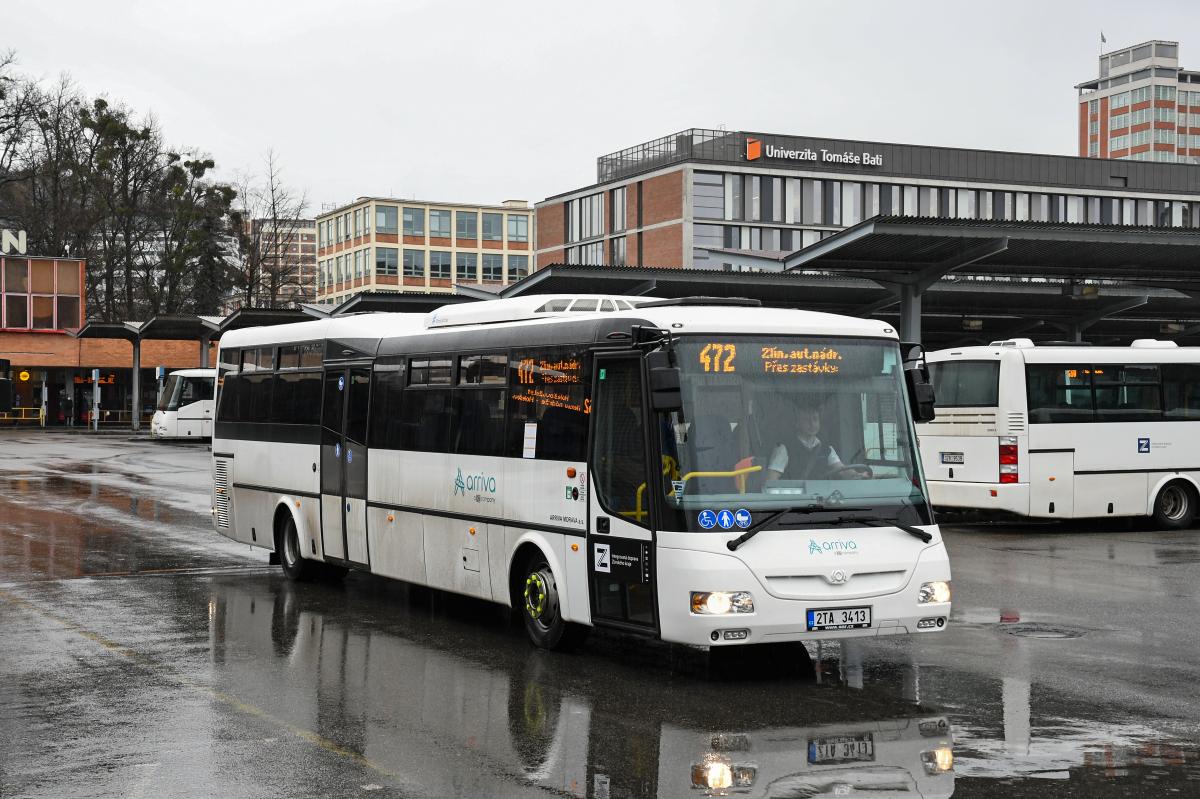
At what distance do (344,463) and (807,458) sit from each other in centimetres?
615

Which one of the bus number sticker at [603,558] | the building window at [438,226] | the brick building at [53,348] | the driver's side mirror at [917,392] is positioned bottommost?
the bus number sticker at [603,558]

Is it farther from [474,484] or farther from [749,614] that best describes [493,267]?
[749,614]

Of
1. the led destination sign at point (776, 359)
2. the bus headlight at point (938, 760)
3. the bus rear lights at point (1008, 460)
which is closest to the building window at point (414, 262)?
the bus rear lights at point (1008, 460)

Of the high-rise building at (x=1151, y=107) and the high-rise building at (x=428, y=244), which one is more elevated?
the high-rise building at (x=1151, y=107)

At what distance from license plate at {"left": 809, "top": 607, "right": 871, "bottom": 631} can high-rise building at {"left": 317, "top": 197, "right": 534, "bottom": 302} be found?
125 m

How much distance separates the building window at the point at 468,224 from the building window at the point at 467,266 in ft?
5.73

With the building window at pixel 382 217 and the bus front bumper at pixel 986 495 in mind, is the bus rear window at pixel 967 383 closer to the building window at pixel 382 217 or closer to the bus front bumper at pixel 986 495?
the bus front bumper at pixel 986 495

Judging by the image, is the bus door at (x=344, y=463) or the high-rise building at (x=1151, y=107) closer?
the bus door at (x=344, y=463)

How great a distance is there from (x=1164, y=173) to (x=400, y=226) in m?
68.3

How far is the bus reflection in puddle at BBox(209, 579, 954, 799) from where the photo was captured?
7.21 metres

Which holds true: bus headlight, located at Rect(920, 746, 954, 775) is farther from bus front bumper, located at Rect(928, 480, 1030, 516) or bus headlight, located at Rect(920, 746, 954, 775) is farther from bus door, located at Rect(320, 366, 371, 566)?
bus front bumper, located at Rect(928, 480, 1030, 516)

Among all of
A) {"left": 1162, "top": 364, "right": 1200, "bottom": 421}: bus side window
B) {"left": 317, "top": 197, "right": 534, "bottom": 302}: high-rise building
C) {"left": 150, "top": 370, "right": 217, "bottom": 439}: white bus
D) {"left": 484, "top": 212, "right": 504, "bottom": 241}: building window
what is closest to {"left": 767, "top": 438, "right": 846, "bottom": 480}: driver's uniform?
{"left": 1162, "top": 364, "right": 1200, "bottom": 421}: bus side window

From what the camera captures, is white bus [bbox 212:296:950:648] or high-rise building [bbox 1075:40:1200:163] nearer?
white bus [bbox 212:296:950:648]

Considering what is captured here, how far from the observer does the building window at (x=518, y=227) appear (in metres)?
140
